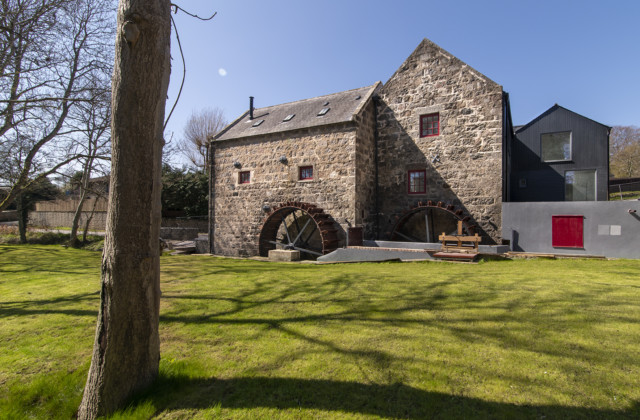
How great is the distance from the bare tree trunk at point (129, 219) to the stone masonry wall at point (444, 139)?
11.9 meters

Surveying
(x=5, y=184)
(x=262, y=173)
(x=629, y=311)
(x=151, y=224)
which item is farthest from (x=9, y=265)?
(x=629, y=311)

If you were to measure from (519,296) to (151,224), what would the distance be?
5.22 metres

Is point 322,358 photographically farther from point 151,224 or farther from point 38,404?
point 38,404

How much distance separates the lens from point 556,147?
14.9 meters

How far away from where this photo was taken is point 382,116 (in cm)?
1428

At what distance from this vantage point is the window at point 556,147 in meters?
14.8

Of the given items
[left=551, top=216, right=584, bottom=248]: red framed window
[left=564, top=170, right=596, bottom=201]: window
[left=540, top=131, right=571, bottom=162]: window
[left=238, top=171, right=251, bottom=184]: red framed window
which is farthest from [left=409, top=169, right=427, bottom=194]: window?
[left=238, top=171, right=251, bottom=184]: red framed window

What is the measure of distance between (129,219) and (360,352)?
2.42 metres

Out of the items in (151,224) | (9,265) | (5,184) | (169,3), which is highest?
(169,3)

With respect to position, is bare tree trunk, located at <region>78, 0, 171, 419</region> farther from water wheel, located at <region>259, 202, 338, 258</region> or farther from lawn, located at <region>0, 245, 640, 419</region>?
water wheel, located at <region>259, 202, 338, 258</region>

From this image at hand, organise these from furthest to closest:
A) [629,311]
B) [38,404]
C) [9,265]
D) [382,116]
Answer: [382,116], [9,265], [629,311], [38,404]

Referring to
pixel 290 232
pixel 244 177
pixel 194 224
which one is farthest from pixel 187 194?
pixel 290 232

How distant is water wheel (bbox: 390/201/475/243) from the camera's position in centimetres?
1233

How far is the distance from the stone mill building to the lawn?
699 cm
